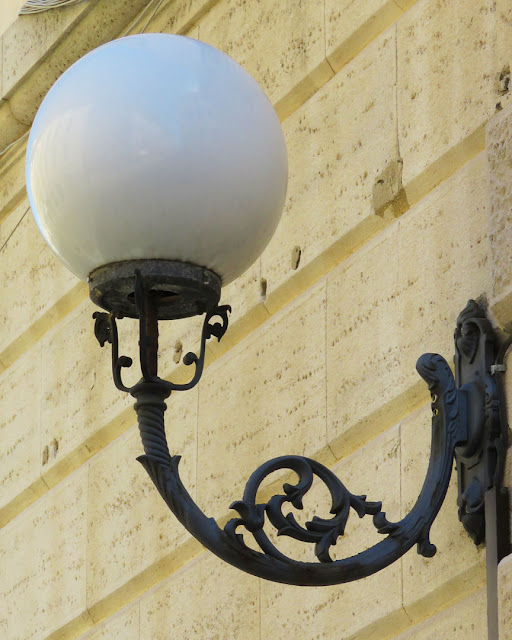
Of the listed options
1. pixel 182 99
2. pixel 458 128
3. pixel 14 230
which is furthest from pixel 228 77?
pixel 14 230

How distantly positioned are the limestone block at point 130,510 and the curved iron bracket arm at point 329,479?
4.23 ft

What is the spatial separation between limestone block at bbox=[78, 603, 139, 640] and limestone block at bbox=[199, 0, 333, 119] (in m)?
1.33

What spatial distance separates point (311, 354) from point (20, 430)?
177 centimetres

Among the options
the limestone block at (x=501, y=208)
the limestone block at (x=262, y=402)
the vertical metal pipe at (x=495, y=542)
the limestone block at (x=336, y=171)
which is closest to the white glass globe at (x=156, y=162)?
the limestone block at (x=501, y=208)

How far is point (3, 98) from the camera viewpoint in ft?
19.0

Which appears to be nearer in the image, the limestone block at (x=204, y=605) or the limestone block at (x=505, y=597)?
the limestone block at (x=505, y=597)

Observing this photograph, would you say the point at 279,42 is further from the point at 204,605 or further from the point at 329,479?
the point at 329,479

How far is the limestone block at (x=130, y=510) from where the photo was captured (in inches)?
168

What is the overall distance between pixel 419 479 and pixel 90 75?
109 cm

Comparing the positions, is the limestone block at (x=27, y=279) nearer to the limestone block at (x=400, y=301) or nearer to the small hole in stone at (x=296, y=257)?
the small hole in stone at (x=296, y=257)

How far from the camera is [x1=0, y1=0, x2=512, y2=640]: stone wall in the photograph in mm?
3291

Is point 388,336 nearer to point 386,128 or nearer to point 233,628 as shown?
point 386,128

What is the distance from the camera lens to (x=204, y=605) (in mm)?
4027

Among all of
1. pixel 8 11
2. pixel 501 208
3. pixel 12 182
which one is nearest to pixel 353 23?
pixel 501 208
